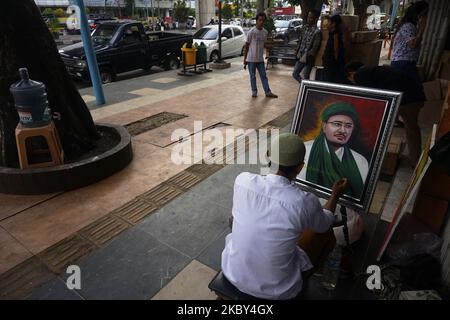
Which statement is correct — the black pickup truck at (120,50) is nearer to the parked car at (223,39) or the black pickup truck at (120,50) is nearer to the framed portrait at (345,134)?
the parked car at (223,39)

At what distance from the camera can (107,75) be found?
10.3 meters

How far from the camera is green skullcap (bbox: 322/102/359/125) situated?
2564 mm

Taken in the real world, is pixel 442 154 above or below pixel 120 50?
above

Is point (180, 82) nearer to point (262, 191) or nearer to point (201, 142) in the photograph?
point (201, 142)

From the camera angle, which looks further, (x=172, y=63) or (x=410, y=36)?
(x=172, y=63)

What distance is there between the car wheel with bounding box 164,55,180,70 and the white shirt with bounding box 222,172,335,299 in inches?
451

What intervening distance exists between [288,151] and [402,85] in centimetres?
256

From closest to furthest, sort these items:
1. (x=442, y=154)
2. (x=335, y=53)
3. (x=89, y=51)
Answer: (x=442, y=154), (x=335, y=53), (x=89, y=51)

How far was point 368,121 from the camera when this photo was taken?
2496 millimetres

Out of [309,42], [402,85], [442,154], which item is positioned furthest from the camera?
[309,42]

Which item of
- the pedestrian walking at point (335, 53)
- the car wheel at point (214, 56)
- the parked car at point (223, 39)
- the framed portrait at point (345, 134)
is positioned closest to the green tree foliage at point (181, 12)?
the parked car at point (223, 39)

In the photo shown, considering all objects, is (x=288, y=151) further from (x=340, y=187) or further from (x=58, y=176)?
(x=58, y=176)

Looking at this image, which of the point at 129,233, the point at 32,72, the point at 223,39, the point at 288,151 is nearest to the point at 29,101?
the point at 32,72

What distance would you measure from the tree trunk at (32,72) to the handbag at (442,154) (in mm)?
4313
